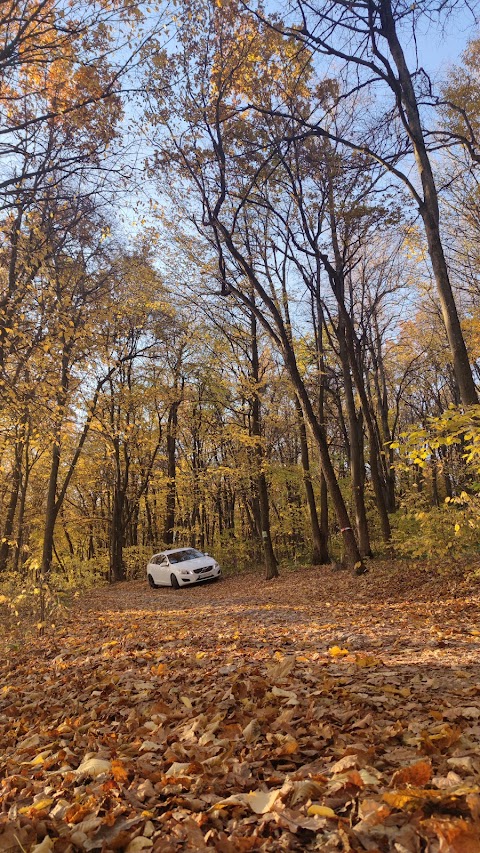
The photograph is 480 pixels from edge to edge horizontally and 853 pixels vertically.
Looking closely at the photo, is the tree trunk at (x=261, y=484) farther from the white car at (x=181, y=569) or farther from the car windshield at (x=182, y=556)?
the car windshield at (x=182, y=556)

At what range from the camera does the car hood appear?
1709 cm

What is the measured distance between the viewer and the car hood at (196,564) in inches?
673

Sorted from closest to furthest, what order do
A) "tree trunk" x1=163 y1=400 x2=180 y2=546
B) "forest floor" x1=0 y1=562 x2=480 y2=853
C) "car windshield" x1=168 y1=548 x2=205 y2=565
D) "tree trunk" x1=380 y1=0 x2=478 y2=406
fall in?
"forest floor" x1=0 y1=562 x2=480 y2=853 → "tree trunk" x1=380 y1=0 x2=478 y2=406 → "car windshield" x1=168 y1=548 x2=205 y2=565 → "tree trunk" x1=163 y1=400 x2=180 y2=546

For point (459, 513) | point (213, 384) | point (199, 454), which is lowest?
point (459, 513)

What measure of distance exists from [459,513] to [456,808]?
4.99 m

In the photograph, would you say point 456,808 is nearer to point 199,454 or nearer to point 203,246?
point 203,246

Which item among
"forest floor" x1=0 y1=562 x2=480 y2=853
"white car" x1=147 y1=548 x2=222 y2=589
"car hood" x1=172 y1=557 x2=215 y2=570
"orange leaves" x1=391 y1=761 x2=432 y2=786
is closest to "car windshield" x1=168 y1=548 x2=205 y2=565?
"white car" x1=147 y1=548 x2=222 y2=589

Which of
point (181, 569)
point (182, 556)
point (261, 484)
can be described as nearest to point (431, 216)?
point (261, 484)

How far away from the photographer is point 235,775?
92.7 inches

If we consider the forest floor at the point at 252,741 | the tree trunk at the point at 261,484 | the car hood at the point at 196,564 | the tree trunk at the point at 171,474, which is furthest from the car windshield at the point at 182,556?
the forest floor at the point at 252,741

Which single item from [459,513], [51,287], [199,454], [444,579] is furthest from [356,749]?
[199,454]

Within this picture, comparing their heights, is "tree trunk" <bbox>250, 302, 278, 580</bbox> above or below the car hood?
above

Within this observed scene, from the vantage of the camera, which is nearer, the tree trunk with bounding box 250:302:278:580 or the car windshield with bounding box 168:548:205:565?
the tree trunk with bounding box 250:302:278:580

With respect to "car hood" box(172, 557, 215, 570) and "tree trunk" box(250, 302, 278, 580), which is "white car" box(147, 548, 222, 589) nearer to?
"car hood" box(172, 557, 215, 570)
